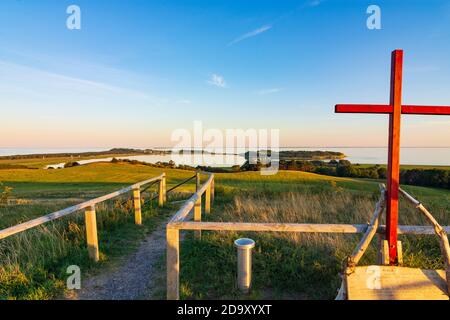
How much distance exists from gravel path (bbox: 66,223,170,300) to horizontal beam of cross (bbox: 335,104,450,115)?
3.35 m

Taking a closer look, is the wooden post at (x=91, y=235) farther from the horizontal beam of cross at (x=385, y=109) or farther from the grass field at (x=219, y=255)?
the horizontal beam of cross at (x=385, y=109)

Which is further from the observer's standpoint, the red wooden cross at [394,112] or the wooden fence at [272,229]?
the wooden fence at [272,229]

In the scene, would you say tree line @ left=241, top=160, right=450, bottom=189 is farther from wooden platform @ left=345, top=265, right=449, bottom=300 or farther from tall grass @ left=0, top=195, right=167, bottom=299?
wooden platform @ left=345, top=265, right=449, bottom=300

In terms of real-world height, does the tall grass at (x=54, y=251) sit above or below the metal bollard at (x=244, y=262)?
below

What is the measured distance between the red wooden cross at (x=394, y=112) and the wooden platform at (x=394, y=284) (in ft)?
0.73

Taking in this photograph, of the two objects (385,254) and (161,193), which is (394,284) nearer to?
(385,254)

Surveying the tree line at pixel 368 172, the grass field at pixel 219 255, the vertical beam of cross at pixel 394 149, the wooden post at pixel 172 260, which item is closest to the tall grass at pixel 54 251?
the grass field at pixel 219 255

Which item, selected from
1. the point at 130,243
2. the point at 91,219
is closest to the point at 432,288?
the point at 91,219

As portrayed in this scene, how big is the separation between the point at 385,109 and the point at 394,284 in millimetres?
1696

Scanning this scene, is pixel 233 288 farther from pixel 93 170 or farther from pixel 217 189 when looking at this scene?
pixel 93 170

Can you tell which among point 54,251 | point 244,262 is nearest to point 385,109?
point 244,262

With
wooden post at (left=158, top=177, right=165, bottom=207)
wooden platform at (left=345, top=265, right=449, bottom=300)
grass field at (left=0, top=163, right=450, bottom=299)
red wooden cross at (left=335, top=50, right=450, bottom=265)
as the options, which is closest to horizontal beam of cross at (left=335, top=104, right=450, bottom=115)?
red wooden cross at (left=335, top=50, right=450, bottom=265)

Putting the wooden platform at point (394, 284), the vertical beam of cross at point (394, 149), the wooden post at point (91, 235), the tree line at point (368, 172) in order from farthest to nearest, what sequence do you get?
the tree line at point (368, 172)
the wooden post at point (91, 235)
the vertical beam of cross at point (394, 149)
the wooden platform at point (394, 284)

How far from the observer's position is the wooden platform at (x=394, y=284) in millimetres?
2424
